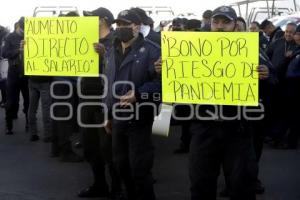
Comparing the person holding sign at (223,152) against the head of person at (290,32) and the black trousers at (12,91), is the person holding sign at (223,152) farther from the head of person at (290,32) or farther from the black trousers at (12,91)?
the black trousers at (12,91)

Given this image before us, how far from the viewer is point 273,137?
8.16 meters

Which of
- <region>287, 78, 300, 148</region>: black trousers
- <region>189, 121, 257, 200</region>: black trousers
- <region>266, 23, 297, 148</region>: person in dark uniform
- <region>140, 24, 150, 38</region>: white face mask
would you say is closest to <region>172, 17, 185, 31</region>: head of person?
<region>266, 23, 297, 148</region>: person in dark uniform

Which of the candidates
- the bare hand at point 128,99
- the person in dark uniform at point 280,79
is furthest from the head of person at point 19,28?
the bare hand at point 128,99

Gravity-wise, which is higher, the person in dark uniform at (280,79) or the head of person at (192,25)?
the head of person at (192,25)

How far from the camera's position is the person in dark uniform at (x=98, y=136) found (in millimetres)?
5297

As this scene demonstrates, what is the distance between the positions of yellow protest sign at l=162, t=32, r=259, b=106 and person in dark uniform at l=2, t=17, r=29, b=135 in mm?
4675

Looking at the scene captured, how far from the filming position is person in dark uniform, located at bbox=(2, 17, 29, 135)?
8570mm

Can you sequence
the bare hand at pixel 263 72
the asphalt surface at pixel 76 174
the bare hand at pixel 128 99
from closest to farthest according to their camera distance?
1. the bare hand at pixel 263 72
2. the bare hand at pixel 128 99
3. the asphalt surface at pixel 76 174

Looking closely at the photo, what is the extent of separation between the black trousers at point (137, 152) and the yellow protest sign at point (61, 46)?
2.68 ft

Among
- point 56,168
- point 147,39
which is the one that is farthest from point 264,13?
point 147,39

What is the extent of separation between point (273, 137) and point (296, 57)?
4.16ft

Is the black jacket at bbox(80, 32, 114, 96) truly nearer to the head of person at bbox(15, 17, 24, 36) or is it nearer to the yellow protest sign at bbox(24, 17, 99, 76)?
the yellow protest sign at bbox(24, 17, 99, 76)

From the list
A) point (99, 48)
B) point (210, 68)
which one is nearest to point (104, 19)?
point (99, 48)

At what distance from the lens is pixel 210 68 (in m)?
4.05
